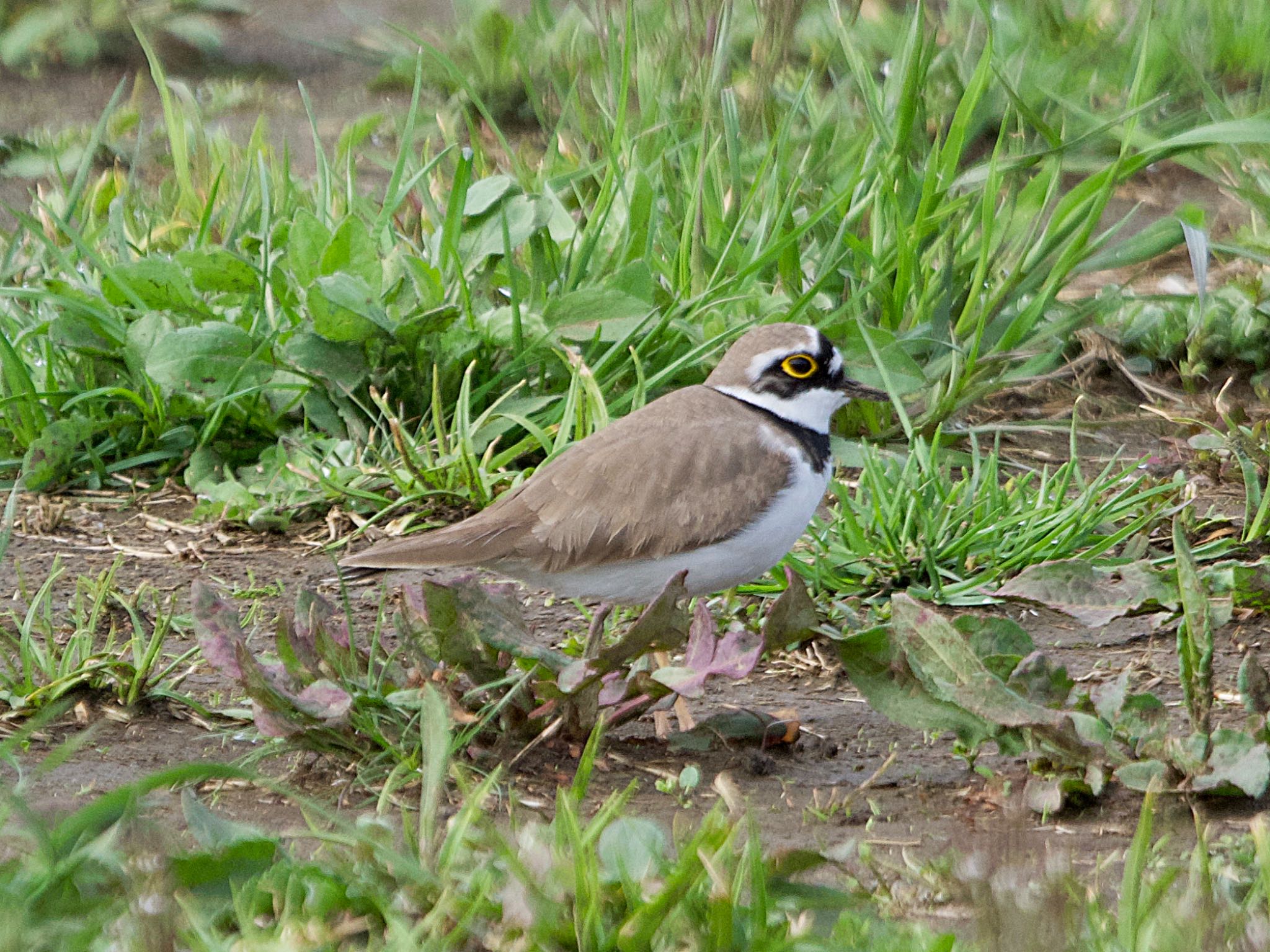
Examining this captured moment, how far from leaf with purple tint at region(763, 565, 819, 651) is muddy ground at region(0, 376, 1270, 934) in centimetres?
33

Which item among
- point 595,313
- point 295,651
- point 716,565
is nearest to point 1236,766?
point 716,565

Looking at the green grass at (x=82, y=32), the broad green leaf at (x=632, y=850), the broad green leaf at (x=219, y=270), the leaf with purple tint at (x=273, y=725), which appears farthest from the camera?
the green grass at (x=82, y=32)

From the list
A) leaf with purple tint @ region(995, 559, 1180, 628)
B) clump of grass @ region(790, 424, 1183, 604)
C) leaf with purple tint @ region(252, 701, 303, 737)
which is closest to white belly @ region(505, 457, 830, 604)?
clump of grass @ region(790, 424, 1183, 604)

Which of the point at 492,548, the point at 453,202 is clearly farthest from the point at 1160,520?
the point at 453,202

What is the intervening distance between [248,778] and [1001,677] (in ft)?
5.27

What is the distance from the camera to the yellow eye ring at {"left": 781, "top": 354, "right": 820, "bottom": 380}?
4.50m

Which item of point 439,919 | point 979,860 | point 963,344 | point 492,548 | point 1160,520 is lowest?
point 1160,520

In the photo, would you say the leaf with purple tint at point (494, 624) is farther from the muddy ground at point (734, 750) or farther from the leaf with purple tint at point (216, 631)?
the leaf with purple tint at point (216, 631)

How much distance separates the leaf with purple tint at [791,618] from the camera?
11.0 ft

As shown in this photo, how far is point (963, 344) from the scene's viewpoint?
17.8 feet

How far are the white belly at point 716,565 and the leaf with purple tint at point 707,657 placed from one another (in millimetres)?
686

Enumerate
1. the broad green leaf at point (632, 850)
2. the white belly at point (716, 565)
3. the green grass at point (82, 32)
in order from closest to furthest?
the broad green leaf at point (632, 850) < the white belly at point (716, 565) < the green grass at point (82, 32)

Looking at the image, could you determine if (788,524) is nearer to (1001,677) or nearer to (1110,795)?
(1001,677)

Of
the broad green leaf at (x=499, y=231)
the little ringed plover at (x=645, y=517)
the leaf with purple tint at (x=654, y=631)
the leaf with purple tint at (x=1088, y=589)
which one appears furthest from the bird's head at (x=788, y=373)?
the leaf with purple tint at (x=654, y=631)
